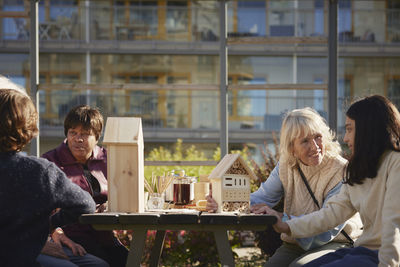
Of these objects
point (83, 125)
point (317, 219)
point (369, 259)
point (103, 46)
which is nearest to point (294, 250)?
point (317, 219)

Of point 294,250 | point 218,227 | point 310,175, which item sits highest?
point 310,175

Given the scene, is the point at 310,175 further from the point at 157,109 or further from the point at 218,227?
the point at 157,109

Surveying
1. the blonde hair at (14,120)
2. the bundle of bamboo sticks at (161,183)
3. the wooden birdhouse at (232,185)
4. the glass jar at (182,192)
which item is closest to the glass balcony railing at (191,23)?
the bundle of bamboo sticks at (161,183)

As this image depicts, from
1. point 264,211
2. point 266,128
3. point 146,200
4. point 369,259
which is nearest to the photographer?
point 369,259

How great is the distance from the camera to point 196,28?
2102 centimetres

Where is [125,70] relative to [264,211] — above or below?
above

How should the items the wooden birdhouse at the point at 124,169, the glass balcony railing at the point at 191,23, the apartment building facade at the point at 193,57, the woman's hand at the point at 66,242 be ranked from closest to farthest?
the wooden birdhouse at the point at 124,169 → the woman's hand at the point at 66,242 → the apartment building facade at the point at 193,57 → the glass balcony railing at the point at 191,23

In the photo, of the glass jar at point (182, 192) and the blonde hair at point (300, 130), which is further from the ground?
the blonde hair at point (300, 130)

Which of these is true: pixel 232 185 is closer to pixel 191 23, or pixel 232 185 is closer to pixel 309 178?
pixel 309 178

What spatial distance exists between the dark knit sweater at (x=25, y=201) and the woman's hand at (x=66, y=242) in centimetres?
55

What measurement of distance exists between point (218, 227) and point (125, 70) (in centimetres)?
1898

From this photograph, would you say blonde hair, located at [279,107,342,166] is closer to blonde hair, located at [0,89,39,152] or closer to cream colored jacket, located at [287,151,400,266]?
cream colored jacket, located at [287,151,400,266]

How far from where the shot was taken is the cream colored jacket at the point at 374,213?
8.23 ft

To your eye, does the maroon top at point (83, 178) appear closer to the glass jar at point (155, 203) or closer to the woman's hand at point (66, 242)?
the woman's hand at point (66, 242)
